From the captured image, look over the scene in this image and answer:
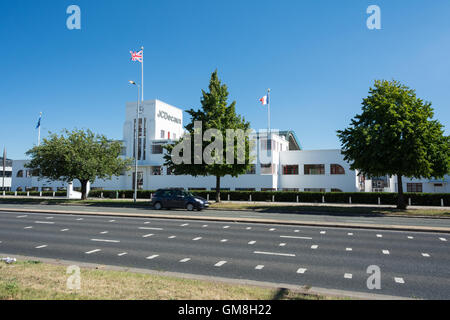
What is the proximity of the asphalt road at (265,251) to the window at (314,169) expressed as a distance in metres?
26.6

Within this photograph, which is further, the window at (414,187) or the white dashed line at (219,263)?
the window at (414,187)

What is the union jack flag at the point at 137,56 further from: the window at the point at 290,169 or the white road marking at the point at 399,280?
the white road marking at the point at 399,280

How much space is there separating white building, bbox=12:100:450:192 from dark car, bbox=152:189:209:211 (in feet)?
33.6

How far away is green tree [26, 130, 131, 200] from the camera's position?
31.7 metres

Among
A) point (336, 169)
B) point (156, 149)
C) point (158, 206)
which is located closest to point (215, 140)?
point (158, 206)

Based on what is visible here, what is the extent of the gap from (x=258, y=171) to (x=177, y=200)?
58.4 ft

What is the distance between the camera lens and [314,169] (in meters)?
40.5

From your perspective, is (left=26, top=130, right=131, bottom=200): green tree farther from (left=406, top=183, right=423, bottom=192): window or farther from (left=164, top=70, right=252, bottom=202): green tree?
(left=406, top=183, right=423, bottom=192): window

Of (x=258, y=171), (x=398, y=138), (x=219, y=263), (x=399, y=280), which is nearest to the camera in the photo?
(x=399, y=280)

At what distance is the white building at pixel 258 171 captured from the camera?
1531 inches

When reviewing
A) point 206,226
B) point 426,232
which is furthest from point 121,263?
point 426,232

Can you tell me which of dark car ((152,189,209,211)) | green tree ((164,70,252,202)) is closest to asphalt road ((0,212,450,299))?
dark car ((152,189,209,211))

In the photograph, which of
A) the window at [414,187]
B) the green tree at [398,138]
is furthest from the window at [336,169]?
the green tree at [398,138]

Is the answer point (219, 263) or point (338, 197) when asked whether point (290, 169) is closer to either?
point (338, 197)
